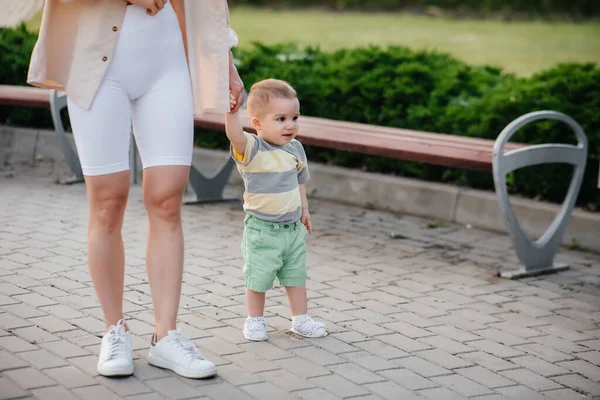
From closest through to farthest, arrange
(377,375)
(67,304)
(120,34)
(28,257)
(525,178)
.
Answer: (120,34), (377,375), (67,304), (28,257), (525,178)

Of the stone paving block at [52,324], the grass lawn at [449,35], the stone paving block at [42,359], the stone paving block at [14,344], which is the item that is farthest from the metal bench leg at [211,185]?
the grass lawn at [449,35]

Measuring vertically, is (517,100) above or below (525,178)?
above

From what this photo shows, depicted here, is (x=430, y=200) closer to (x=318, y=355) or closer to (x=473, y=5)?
(x=318, y=355)

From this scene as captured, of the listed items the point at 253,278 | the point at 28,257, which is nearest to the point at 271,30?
the point at 28,257

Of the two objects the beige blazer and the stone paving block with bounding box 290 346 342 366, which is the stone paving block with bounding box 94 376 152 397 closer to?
the stone paving block with bounding box 290 346 342 366

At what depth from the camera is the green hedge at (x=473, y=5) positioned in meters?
23.4

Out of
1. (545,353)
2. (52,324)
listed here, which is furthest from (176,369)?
(545,353)

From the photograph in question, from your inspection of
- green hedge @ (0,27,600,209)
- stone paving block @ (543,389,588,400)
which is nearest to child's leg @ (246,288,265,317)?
stone paving block @ (543,389,588,400)

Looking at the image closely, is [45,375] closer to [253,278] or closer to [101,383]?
[101,383]

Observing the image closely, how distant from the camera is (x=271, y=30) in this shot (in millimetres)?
21281

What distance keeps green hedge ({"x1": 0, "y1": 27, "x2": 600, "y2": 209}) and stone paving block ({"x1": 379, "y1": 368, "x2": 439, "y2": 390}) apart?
9.97 ft

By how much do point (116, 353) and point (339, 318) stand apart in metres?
1.38

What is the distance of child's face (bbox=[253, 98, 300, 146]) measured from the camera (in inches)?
177

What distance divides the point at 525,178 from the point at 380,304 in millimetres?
2212
